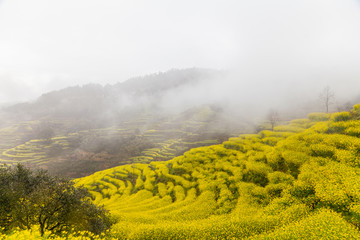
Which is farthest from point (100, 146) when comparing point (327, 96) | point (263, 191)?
point (327, 96)

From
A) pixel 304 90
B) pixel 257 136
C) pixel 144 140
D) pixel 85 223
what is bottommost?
pixel 144 140

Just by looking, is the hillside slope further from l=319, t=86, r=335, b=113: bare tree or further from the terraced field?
the terraced field

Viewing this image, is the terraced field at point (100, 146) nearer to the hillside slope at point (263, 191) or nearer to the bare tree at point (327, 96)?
the bare tree at point (327, 96)

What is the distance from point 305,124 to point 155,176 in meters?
34.0

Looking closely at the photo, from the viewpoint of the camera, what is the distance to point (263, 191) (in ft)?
71.3

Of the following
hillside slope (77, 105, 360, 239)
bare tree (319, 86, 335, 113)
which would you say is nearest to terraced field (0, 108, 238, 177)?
bare tree (319, 86, 335, 113)

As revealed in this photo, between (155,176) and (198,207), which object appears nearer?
(198,207)

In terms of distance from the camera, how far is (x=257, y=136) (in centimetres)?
3512

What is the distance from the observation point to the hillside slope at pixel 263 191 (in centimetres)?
1494

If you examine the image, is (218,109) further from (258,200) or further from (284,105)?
(258,200)

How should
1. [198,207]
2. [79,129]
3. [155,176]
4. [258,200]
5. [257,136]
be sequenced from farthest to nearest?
[79,129] < [155,176] < [257,136] < [198,207] < [258,200]

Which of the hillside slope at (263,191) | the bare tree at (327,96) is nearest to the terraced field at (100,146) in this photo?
the bare tree at (327,96)

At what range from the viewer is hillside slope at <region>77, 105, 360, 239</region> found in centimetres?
1494

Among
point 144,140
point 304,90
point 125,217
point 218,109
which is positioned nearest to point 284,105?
point 304,90
